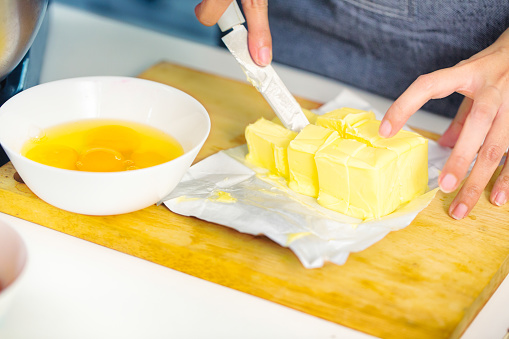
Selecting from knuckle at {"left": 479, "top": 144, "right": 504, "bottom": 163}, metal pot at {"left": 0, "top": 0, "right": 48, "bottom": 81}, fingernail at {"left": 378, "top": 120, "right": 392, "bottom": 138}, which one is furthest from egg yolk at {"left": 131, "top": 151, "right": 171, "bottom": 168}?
knuckle at {"left": 479, "top": 144, "right": 504, "bottom": 163}

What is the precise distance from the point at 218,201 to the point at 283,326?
288 millimetres

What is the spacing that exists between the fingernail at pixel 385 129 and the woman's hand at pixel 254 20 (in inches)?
11.3

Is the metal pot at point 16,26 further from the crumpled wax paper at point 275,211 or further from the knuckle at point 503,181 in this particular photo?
the knuckle at point 503,181

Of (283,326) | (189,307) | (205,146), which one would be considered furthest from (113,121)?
(283,326)

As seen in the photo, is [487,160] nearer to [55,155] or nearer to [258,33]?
[258,33]

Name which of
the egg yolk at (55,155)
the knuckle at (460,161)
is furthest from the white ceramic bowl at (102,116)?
the knuckle at (460,161)

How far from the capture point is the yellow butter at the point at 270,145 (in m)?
1.15

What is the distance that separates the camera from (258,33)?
117 centimetres

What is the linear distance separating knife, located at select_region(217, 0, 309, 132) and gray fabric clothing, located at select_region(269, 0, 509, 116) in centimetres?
47

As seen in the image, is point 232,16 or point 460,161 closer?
point 460,161

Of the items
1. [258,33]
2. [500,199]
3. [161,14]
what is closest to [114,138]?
[258,33]

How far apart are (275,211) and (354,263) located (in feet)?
0.59

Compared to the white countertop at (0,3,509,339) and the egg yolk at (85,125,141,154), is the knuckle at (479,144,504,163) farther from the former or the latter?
the egg yolk at (85,125,141,154)

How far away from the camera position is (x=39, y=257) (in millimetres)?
951
